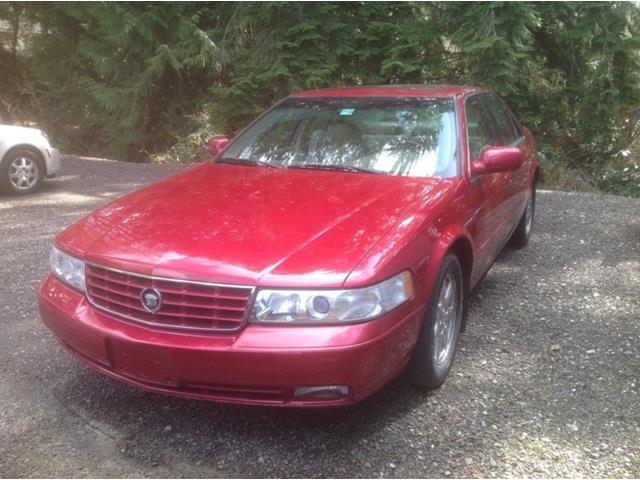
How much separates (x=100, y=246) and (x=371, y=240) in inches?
50.7

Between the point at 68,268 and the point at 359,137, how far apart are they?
1978mm

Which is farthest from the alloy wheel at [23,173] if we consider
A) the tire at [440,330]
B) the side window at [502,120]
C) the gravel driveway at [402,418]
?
the tire at [440,330]

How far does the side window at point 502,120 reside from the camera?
192 inches

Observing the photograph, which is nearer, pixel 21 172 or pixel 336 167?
pixel 336 167

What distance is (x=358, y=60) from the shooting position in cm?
1058

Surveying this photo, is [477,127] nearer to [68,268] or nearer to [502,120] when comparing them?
[502,120]

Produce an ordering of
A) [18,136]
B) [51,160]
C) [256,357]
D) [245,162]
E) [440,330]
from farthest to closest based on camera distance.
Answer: [51,160]
[18,136]
[245,162]
[440,330]
[256,357]

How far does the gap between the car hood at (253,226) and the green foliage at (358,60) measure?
6129 millimetres

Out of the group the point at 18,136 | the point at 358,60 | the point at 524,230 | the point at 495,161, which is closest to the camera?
the point at 495,161

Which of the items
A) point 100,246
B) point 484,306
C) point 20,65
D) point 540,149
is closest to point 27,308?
point 100,246

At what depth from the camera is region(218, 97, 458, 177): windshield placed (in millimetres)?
3691

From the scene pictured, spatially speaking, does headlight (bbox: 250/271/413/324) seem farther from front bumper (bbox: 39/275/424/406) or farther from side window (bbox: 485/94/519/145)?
side window (bbox: 485/94/519/145)

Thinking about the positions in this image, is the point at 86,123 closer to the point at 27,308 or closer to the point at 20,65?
the point at 20,65

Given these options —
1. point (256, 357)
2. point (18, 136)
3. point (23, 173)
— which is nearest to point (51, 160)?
point (23, 173)
